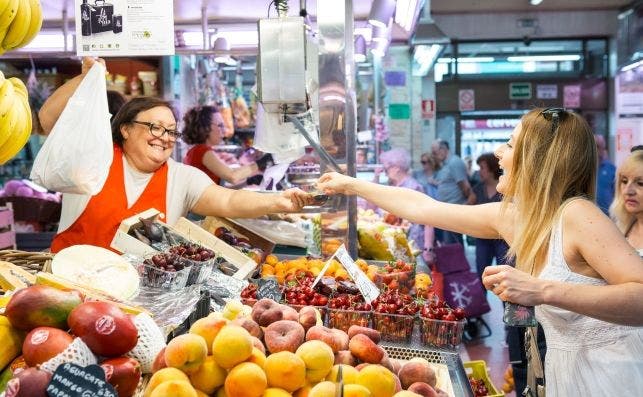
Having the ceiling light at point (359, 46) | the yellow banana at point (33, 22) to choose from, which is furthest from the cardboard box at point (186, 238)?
the ceiling light at point (359, 46)

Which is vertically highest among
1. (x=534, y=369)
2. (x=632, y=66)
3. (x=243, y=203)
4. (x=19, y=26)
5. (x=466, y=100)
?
(x=632, y=66)

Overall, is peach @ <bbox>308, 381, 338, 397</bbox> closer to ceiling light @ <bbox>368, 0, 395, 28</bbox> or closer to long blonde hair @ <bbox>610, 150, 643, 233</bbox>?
long blonde hair @ <bbox>610, 150, 643, 233</bbox>

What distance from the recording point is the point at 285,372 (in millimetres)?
1689

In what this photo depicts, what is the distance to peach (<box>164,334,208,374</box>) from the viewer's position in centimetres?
164

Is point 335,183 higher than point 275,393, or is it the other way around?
point 335,183

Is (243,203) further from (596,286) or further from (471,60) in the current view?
(471,60)

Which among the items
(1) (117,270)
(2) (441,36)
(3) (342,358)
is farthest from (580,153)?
(2) (441,36)

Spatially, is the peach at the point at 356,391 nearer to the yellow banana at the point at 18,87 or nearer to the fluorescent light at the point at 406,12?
the yellow banana at the point at 18,87

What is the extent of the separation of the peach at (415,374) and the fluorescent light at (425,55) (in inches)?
298

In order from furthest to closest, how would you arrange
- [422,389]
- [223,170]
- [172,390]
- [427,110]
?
[427,110] < [223,170] < [422,389] < [172,390]

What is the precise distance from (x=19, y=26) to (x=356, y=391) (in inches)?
65.1

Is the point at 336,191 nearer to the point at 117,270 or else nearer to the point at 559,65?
the point at 117,270

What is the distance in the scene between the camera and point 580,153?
8.30 feet

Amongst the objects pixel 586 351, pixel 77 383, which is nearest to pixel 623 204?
pixel 586 351
